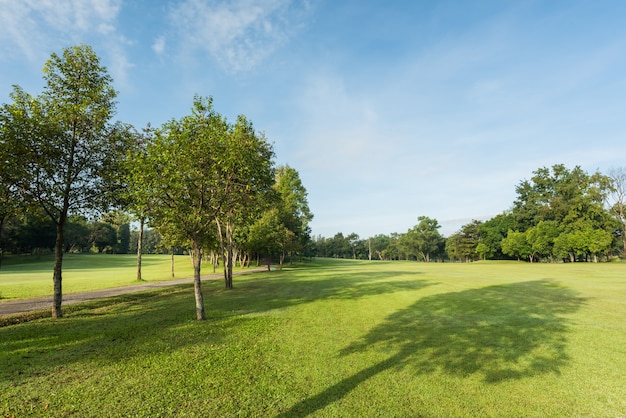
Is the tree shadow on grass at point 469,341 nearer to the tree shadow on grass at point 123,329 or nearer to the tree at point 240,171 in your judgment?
the tree shadow on grass at point 123,329

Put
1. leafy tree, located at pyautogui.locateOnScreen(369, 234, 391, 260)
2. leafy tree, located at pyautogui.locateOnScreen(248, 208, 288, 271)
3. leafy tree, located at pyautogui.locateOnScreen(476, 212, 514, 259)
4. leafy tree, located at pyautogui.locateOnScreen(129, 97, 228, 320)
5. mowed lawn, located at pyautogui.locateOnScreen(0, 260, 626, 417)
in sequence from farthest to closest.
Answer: leafy tree, located at pyautogui.locateOnScreen(369, 234, 391, 260) < leafy tree, located at pyautogui.locateOnScreen(476, 212, 514, 259) < leafy tree, located at pyautogui.locateOnScreen(248, 208, 288, 271) < leafy tree, located at pyautogui.locateOnScreen(129, 97, 228, 320) < mowed lawn, located at pyautogui.locateOnScreen(0, 260, 626, 417)

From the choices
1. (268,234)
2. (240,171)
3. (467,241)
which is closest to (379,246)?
(467,241)

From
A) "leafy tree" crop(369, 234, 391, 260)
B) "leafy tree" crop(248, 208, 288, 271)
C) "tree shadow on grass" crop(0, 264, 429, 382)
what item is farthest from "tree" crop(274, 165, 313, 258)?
"leafy tree" crop(369, 234, 391, 260)

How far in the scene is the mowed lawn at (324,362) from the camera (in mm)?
6477

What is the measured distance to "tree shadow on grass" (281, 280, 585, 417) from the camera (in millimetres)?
8008

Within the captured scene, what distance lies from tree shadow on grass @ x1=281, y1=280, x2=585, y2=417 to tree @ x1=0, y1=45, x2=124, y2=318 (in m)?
14.2

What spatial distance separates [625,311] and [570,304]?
222 centimetres

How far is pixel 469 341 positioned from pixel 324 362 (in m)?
5.14

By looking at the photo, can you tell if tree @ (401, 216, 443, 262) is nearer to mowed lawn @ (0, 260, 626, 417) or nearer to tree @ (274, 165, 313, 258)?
tree @ (274, 165, 313, 258)

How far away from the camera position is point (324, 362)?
871 centimetres

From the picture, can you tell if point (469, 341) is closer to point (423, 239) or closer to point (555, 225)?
point (555, 225)

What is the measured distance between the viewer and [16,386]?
7055 millimetres

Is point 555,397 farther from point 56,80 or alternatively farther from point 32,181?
point 56,80


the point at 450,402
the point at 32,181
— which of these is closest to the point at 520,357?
the point at 450,402
